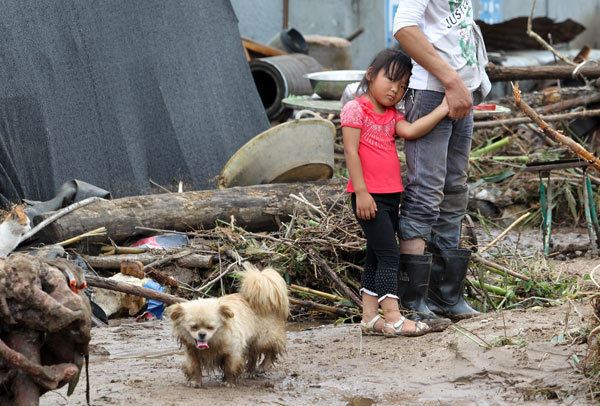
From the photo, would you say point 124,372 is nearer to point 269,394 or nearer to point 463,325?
point 269,394

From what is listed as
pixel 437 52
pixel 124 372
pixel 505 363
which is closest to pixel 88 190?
pixel 124 372

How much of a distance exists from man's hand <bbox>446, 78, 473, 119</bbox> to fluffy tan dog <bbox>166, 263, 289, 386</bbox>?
1.34 meters

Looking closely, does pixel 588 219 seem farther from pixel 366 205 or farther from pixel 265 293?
pixel 265 293

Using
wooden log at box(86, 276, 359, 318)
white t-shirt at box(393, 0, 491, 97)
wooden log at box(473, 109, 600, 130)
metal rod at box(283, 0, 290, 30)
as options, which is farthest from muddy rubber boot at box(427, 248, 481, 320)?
metal rod at box(283, 0, 290, 30)

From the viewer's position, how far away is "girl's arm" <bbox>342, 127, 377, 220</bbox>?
404 cm

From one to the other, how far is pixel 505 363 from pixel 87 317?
185 centimetres

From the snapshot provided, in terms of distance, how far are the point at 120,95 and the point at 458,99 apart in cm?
384

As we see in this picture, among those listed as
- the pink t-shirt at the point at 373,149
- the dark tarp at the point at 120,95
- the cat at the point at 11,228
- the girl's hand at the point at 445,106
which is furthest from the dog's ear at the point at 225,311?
the dark tarp at the point at 120,95

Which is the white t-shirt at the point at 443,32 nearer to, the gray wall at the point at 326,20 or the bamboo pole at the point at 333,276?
the bamboo pole at the point at 333,276

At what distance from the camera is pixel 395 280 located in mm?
4125

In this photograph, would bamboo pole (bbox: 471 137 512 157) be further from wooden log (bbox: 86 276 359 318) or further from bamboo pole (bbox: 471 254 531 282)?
wooden log (bbox: 86 276 359 318)

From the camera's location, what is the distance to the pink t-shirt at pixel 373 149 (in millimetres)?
4086

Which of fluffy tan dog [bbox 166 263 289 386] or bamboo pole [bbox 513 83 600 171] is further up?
bamboo pole [bbox 513 83 600 171]

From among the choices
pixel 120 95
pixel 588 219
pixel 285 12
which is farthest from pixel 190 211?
pixel 285 12
